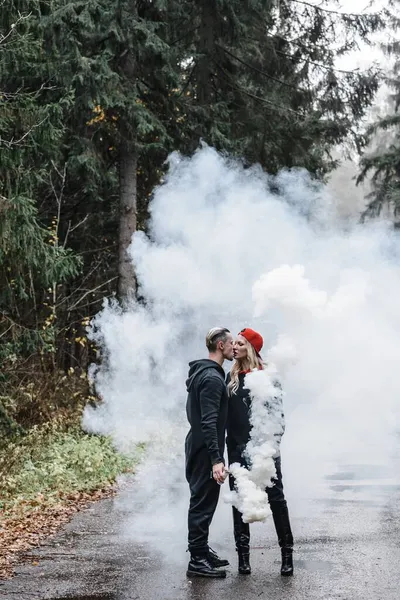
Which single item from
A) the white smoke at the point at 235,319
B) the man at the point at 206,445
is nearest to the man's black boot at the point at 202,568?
the man at the point at 206,445

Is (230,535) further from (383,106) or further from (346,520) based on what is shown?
(383,106)

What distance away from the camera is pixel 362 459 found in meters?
15.9

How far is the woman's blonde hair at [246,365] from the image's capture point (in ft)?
25.4

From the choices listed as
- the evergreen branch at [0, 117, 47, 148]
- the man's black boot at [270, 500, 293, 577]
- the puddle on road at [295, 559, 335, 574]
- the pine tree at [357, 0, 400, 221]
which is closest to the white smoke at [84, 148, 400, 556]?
the evergreen branch at [0, 117, 47, 148]

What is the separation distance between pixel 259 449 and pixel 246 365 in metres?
0.72

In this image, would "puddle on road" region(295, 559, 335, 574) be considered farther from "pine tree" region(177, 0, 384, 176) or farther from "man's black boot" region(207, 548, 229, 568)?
"pine tree" region(177, 0, 384, 176)

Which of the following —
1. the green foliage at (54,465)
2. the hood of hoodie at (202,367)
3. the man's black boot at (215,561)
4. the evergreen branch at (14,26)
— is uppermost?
the evergreen branch at (14,26)

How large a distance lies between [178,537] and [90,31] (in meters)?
12.4

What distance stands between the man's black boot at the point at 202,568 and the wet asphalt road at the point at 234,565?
0.26 feet

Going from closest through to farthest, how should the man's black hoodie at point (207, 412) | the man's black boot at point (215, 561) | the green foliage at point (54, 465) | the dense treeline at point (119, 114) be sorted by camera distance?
the man's black hoodie at point (207, 412)
the man's black boot at point (215, 561)
the green foliage at point (54, 465)
the dense treeline at point (119, 114)

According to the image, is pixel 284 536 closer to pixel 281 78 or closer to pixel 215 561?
pixel 215 561

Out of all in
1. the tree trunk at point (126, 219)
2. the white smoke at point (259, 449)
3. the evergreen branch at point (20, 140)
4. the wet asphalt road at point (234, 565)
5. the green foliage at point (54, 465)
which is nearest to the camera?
the wet asphalt road at point (234, 565)

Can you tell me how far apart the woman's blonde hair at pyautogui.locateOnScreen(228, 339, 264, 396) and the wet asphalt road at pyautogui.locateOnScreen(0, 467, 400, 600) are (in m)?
1.52

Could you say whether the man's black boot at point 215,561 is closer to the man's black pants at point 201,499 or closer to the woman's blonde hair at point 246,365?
the man's black pants at point 201,499
